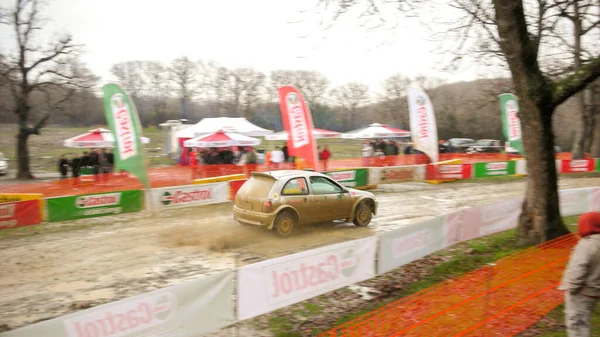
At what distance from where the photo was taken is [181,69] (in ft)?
238

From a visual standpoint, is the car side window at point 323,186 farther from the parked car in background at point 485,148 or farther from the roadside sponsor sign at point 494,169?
the parked car in background at point 485,148

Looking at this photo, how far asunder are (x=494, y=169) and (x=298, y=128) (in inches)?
484

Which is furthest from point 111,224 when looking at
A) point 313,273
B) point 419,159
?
point 419,159

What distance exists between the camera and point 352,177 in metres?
18.9

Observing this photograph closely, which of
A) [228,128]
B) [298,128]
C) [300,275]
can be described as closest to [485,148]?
[228,128]

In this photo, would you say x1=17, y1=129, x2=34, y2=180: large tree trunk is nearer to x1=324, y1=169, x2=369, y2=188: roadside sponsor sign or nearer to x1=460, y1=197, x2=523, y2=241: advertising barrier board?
x1=324, y1=169, x2=369, y2=188: roadside sponsor sign

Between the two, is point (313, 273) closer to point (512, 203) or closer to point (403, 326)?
point (403, 326)

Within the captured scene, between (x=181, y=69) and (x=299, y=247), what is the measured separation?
6771 cm

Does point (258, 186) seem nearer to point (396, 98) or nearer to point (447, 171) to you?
point (447, 171)

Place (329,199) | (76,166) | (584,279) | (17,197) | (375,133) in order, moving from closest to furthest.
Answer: (584,279) < (329,199) < (17,197) < (76,166) < (375,133)

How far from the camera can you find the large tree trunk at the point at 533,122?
9102 mm

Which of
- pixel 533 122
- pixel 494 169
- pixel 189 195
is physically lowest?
pixel 189 195

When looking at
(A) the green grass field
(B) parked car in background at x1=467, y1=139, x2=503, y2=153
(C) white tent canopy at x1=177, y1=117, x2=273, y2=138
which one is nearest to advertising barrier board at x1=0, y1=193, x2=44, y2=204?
(C) white tent canopy at x1=177, y1=117, x2=273, y2=138

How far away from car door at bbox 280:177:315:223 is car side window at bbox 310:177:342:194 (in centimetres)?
25
